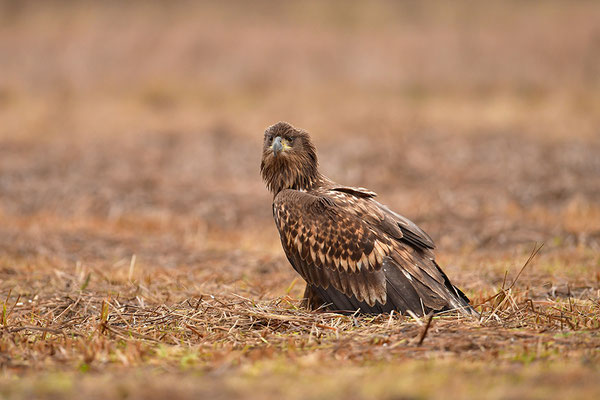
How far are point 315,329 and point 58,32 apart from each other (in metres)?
27.1

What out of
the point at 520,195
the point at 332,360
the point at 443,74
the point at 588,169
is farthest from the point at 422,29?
the point at 332,360

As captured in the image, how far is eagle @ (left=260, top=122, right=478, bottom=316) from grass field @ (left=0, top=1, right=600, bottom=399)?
0.97ft

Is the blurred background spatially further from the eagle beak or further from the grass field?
the eagle beak

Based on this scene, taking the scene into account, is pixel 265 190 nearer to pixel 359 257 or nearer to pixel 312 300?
pixel 312 300

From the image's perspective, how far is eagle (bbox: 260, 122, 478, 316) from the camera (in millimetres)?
5793

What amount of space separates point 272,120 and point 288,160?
15.1 meters

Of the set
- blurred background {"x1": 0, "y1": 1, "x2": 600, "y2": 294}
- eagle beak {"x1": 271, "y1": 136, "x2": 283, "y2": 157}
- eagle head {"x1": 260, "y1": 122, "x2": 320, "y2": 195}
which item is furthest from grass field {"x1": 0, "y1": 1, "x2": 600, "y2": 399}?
eagle beak {"x1": 271, "y1": 136, "x2": 283, "y2": 157}

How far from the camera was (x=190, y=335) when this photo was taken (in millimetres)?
5281

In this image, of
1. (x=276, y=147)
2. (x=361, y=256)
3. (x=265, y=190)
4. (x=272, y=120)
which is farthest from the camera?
(x=272, y=120)

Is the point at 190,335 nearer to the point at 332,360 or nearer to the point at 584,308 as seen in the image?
the point at 332,360

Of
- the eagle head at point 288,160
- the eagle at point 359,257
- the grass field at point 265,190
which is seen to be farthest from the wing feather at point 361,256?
the eagle head at point 288,160

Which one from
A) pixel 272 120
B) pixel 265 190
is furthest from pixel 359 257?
pixel 272 120

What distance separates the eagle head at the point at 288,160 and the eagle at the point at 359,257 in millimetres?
394

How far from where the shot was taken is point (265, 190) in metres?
14.7
